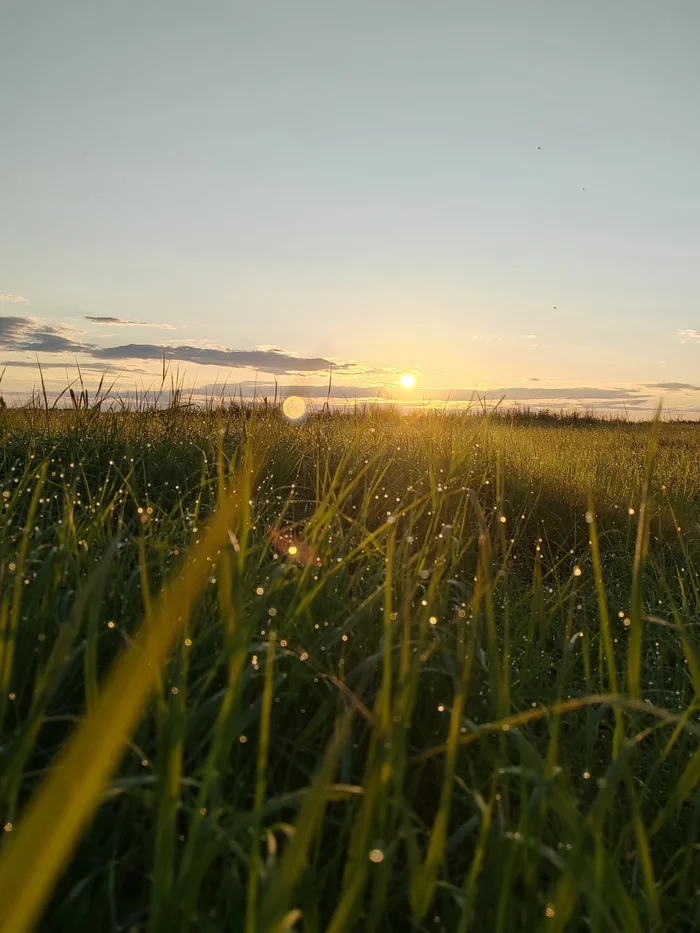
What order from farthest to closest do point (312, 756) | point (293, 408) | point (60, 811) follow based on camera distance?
point (293, 408) → point (312, 756) → point (60, 811)

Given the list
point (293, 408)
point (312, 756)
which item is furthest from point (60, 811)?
point (293, 408)

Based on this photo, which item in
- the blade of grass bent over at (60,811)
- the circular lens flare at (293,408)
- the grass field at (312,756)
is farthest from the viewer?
the circular lens flare at (293,408)

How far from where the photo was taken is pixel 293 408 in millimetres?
5523

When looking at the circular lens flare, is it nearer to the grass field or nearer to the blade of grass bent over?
the grass field

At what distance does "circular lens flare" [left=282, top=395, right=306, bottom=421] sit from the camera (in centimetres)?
535

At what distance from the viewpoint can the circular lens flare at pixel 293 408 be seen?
5.35 m

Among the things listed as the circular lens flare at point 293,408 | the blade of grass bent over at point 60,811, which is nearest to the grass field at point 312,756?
the blade of grass bent over at point 60,811

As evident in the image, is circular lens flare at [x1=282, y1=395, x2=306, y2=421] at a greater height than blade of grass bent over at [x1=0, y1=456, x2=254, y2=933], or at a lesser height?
greater

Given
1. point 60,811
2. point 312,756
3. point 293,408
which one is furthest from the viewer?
point 293,408

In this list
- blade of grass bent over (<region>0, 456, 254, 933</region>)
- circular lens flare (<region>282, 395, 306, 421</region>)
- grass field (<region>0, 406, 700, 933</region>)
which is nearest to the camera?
blade of grass bent over (<region>0, 456, 254, 933</region>)

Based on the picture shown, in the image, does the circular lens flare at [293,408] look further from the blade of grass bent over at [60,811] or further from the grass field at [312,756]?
the blade of grass bent over at [60,811]

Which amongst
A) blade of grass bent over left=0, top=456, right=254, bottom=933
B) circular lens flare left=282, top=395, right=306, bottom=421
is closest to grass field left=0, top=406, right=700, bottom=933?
blade of grass bent over left=0, top=456, right=254, bottom=933

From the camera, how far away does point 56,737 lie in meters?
1.42

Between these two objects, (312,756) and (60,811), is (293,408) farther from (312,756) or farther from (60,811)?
(60,811)
